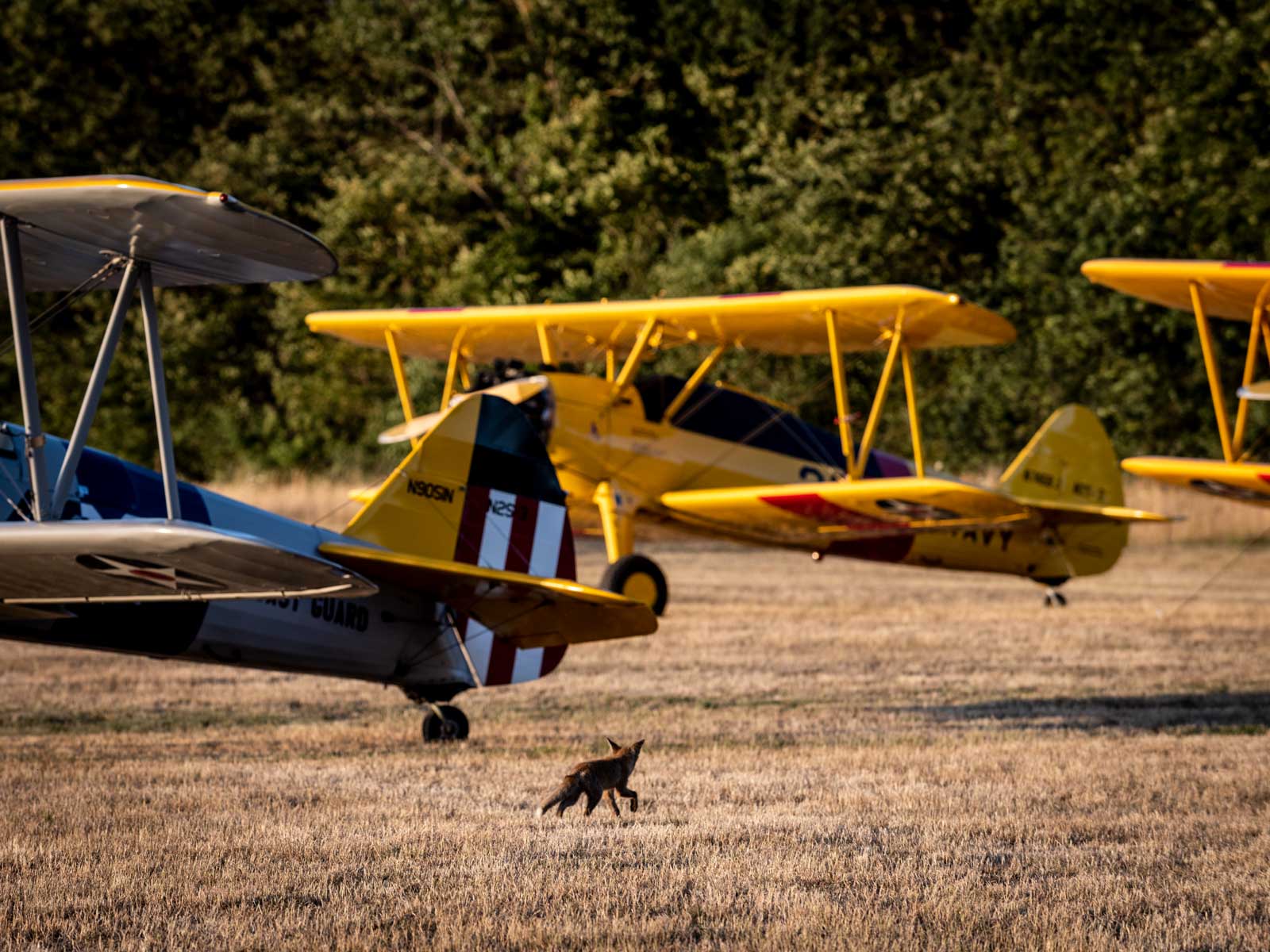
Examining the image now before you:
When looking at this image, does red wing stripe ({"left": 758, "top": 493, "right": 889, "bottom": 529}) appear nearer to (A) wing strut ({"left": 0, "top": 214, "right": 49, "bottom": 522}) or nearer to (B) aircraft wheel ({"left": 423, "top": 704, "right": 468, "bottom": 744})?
(B) aircraft wheel ({"left": 423, "top": 704, "right": 468, "bottom": 744})

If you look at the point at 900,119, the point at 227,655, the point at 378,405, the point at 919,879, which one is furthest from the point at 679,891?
the point at 900,119

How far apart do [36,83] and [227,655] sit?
3785cm

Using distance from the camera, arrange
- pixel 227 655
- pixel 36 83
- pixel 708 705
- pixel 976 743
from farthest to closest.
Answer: pixel 36 83
pixel 708 705
pixel 976 743
pixel 227 655

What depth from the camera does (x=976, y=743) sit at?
7223 millimetres

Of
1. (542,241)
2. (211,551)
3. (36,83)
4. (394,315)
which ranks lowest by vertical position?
(211,551)

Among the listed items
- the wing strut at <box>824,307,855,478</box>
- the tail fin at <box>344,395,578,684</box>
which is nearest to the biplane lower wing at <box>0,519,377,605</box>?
the tail fin at <box>344,395,578,684</box>

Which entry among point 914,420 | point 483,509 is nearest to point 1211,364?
point 914,420

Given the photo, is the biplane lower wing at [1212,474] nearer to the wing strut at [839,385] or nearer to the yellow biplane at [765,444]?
the yellow biplane at [765,444]

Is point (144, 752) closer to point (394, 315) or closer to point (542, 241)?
point (394, 315)

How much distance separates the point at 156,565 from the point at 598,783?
68.2 inches

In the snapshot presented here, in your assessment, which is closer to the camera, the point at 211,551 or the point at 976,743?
the point at 211,551

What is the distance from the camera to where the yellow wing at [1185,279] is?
992cm

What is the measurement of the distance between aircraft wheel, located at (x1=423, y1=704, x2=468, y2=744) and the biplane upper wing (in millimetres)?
2246

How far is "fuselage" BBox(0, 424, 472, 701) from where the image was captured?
20.1ft
